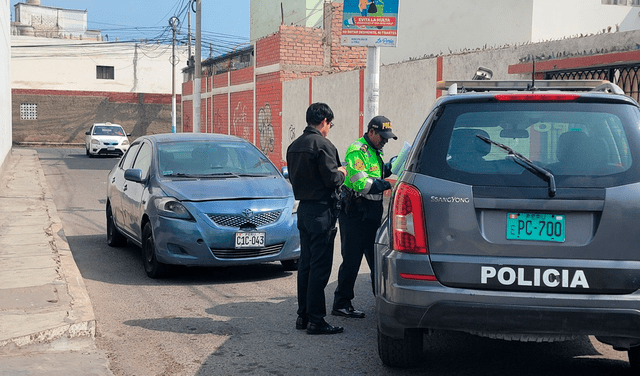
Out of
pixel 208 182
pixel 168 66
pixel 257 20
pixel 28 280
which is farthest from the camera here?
pixel 168 66

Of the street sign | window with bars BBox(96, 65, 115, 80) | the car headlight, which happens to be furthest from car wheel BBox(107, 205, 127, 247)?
window with bars BBox(96, 65, 115, 80)

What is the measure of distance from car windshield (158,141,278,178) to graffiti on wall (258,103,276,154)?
53.7 feet

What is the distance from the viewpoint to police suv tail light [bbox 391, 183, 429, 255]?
4.11 m

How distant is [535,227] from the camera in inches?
156

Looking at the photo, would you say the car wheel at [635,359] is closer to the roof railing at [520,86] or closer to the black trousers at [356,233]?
the roof railing at [520,86]

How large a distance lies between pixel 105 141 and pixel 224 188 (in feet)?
88.2

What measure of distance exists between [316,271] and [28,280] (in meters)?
3.08

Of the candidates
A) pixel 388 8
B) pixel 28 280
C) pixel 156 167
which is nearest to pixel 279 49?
pixel 388 8

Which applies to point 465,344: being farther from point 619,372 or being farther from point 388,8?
point 388,8

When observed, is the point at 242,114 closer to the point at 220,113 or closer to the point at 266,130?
the point at 266,130

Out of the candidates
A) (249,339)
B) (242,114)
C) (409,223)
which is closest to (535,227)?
(409,223)

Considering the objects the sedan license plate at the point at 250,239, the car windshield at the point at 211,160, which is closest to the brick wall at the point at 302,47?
the car windshield at the point at 211,160

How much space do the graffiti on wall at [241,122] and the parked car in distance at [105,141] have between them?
596 centimetres

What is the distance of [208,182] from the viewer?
827 cm
